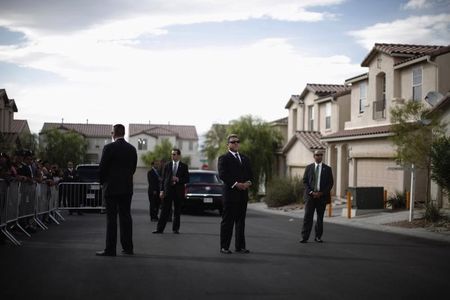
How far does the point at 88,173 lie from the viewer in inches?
992

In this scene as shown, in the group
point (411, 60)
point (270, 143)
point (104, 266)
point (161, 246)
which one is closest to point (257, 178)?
point (270, 143)

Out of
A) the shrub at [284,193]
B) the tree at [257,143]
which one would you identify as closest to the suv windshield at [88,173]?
the shrub at [284,193]

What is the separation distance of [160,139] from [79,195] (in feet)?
281

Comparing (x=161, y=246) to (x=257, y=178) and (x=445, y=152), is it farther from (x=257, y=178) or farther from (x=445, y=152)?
(x=257, y=178)

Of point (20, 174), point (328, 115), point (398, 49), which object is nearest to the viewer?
point (20, 174)

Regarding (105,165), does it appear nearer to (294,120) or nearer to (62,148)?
(294,120)

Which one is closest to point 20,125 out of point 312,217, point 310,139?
point 310,139

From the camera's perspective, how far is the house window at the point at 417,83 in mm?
26531

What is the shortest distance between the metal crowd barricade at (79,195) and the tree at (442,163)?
11053 millimetres

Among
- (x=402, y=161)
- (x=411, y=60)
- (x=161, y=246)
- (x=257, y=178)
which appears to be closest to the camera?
(x=161, y=246)

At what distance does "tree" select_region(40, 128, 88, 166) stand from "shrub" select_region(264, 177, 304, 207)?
45.6 meters

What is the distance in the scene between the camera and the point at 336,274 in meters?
8.96

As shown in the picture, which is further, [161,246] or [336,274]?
[161,246]

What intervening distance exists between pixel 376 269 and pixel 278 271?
1.55 m
